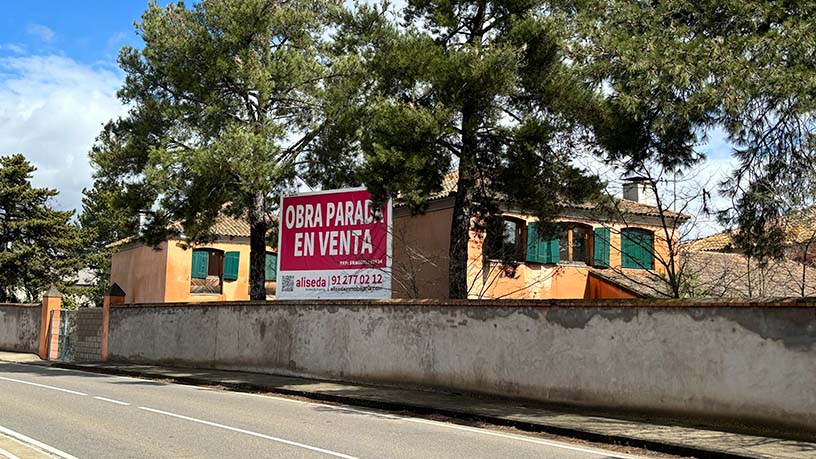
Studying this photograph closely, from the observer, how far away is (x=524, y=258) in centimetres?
2611

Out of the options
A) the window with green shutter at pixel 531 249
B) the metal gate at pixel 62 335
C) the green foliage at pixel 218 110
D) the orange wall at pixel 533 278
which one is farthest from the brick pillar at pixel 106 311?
the window with green shutter at pixel 531 249

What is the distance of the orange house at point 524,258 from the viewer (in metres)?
24.6

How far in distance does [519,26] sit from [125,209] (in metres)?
14.0

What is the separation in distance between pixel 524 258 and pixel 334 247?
775cm

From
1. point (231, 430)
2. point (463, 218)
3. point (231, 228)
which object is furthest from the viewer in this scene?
point (231, 228)

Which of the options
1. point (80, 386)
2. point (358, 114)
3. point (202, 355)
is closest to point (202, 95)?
point (358, 114)

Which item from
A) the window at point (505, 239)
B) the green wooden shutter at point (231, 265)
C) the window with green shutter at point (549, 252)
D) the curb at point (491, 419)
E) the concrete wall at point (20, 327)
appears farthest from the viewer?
the green wooden shutter at point (231, 265)

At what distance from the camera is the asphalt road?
9367 mm

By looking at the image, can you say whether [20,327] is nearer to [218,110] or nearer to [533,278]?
[218,110]

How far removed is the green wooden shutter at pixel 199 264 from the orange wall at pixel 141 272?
1372mm

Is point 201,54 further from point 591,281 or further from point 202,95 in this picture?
point 591,281

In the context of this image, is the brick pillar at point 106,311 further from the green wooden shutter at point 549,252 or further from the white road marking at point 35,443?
the white road marking at point 35,443

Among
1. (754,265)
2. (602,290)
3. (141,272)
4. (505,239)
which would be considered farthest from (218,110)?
(141,272)

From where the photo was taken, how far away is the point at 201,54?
2425cm
